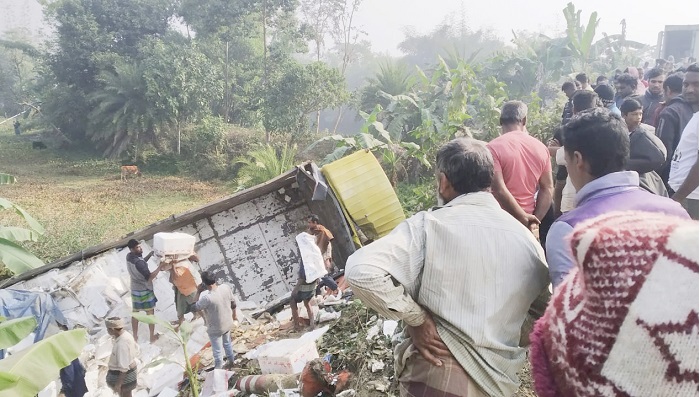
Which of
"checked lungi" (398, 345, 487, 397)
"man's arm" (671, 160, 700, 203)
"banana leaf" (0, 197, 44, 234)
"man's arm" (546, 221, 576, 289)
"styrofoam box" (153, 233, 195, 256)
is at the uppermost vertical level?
"man's arm" (546, 221, 576, 289)

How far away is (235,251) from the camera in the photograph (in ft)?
25.9

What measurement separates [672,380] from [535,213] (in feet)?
9.30

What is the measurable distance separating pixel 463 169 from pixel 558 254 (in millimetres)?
440

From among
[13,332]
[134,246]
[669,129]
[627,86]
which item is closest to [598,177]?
[669,129]

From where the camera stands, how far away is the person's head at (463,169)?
179 centimetres

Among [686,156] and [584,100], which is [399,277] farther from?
[584,100]

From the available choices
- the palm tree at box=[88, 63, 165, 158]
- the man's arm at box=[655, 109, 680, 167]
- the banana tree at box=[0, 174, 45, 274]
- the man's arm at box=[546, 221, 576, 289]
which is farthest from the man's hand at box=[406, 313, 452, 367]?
the palm tree at box=[88, 63, 165, 158]

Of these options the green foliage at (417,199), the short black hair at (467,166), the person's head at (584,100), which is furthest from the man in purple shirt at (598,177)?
the green foliage at (417,199)

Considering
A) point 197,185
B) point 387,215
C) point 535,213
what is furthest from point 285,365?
point 197,185

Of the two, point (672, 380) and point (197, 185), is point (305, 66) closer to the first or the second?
point (197, 185)

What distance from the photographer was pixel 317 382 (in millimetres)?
3580

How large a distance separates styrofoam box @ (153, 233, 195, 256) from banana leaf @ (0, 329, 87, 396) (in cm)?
354

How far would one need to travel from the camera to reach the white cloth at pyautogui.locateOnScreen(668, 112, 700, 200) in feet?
9.65

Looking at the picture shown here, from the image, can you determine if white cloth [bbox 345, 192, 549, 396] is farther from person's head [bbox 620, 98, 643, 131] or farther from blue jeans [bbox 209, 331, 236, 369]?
blue jeans [bbox 209, 331, 236, 369]
